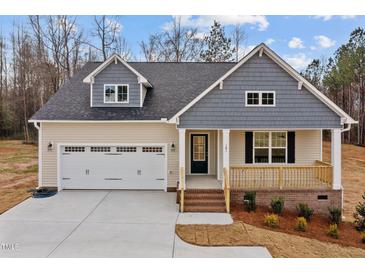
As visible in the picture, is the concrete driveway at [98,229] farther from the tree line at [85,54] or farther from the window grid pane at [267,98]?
the tree line at [85,54]

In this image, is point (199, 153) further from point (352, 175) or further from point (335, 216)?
point (352, 175)

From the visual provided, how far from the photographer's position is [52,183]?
46.6ft

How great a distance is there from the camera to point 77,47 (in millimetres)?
29750

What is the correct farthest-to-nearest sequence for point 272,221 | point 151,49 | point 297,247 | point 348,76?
point 348,76 < point 151,49 < point 272,221 < point 297,247

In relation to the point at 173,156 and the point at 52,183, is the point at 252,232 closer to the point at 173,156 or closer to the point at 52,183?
the point at 173,156

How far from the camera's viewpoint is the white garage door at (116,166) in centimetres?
1416

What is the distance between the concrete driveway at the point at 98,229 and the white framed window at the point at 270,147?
430cm

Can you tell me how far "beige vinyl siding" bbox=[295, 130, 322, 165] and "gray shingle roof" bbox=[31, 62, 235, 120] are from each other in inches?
214

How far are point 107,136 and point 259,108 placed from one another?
22.9 ft

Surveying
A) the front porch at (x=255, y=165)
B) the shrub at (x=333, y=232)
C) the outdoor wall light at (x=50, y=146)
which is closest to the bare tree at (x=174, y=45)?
the front porch at (x=255, y=165)

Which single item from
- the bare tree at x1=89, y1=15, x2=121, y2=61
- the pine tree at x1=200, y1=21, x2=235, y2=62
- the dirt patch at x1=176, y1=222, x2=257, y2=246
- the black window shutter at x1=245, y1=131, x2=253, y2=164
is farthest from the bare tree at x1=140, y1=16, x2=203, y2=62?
the dirt patch at x1=176, y1=222, x2=257, y2=246

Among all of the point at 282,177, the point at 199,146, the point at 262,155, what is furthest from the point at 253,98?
the point at 199,146

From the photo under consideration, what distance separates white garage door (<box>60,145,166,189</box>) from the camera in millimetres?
14164
